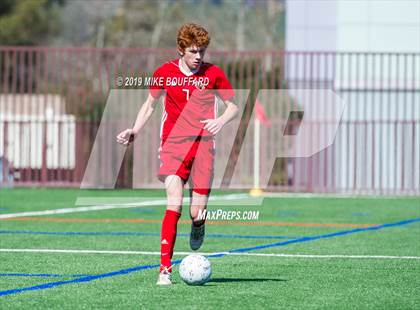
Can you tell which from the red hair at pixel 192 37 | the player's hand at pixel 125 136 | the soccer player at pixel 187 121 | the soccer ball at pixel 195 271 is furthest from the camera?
the player's hand at pixel 125 136

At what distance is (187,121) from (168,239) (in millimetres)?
1112

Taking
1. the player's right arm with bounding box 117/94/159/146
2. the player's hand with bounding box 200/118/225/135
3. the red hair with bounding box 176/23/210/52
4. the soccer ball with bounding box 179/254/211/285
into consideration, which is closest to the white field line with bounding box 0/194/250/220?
the player's right arm with bounding box 117/94/159/146

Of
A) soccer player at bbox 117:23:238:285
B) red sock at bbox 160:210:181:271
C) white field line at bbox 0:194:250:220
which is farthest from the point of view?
white field line at bbox 0:194:250:220

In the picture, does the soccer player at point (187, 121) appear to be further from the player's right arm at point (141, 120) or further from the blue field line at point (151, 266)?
the blue field line at point (151, 266)

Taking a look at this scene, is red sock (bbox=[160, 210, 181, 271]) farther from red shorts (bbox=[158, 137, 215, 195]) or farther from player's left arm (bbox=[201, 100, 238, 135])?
player's left arm (bbox=[201, 100, 238, 135])

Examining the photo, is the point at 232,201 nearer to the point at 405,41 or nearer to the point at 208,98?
the point at 405,41

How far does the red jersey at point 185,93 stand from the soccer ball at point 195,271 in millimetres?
1226

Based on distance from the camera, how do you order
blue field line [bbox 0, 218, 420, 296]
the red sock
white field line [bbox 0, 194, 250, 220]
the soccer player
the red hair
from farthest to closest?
white field line [bbox 0, 194, 250, 220], the soccer player, the red hair, the red sock, blue field line [bbox 0, 218, 420, 296]

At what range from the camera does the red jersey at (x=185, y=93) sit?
379 inches

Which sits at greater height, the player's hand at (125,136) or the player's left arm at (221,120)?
the player's left arm at (221,120)

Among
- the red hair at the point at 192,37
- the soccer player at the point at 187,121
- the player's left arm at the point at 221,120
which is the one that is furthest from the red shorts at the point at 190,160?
the red hair at the point at 192,37

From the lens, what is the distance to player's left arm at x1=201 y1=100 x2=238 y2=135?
9.35 meters

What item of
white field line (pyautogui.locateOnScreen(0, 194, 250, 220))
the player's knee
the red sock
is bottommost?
white field line (pyautogui.locateOnScreen(0, 194, 250, 220))

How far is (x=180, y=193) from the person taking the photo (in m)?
9.44
